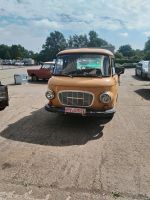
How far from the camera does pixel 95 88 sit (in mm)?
8711

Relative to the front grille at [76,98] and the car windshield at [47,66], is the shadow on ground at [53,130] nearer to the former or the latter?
the front grille at [76,98]

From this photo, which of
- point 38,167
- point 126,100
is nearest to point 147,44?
point 126,100

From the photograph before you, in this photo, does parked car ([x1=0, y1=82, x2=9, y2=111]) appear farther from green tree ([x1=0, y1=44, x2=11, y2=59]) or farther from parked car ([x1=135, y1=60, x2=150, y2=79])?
green tree ([x1=0, y1=44, x2=11, y2=59])

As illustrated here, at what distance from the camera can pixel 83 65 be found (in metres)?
9.76

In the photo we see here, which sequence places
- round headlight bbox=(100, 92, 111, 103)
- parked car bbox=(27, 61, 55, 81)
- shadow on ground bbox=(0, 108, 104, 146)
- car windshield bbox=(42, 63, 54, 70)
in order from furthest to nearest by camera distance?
car windshield bbox=(42, 63, 54, 70), parked car bbox=(27, 61, 55, 81), round headlight bbox=(100, 92, 111, 103), shadow on ground bbox=(0, 108, 104, 146)

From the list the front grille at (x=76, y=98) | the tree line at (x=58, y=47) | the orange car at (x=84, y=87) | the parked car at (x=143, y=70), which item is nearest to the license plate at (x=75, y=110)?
the orange car at (x=84, y=87)

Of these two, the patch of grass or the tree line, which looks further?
the tree line

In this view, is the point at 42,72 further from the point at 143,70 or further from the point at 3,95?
the point at 3,95

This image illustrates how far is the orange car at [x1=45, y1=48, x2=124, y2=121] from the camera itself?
8.73 meters

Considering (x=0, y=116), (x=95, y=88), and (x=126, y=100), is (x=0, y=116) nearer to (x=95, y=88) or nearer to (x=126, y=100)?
(x=95, y=88)

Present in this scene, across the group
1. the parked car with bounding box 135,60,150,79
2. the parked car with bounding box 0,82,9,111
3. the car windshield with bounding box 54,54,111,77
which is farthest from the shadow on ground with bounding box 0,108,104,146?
the parked car with bounding box 135,60,150,79

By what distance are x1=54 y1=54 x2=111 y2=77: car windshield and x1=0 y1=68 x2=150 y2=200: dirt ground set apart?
4.88 ft

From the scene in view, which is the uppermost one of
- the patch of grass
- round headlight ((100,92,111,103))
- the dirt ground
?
round headlight ((100,92,111,103))

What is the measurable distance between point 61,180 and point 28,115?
567cm
